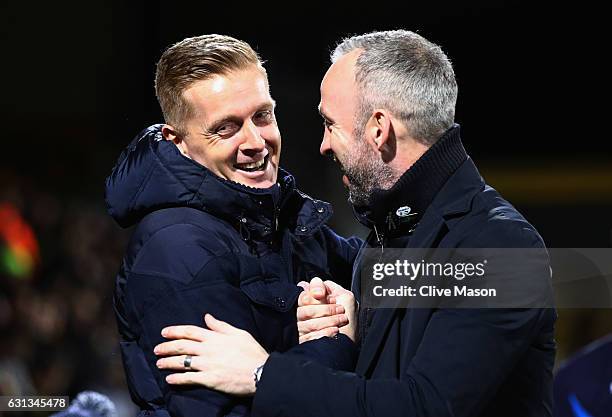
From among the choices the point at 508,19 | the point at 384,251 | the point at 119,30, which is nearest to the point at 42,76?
the point at 119,30

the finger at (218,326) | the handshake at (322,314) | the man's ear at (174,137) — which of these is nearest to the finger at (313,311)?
the handshake at (322,314)

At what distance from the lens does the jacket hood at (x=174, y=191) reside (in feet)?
6.04

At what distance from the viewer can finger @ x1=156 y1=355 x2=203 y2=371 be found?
5.49 feet

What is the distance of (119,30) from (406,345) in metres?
3.34

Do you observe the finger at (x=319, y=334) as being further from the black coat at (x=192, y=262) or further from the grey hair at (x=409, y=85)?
the grey hair at (x=409, y=85)

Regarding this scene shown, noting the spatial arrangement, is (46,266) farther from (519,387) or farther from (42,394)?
(519,387)

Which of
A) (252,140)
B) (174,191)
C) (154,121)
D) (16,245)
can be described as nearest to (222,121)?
(252,140)

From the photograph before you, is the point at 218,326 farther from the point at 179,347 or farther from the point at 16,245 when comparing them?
the point at 16,245

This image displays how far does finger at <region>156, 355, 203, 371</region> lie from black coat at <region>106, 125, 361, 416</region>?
27 millimetres

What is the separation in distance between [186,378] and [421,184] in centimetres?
53

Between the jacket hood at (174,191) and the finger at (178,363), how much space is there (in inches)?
11.8

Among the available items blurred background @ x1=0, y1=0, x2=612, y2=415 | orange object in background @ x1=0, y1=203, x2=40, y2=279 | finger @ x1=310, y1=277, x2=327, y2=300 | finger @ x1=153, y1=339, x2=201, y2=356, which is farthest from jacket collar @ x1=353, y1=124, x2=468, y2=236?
orange object in background @ x1=0, y1=203, x2=40, y2=279

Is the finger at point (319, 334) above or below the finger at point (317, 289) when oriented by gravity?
below

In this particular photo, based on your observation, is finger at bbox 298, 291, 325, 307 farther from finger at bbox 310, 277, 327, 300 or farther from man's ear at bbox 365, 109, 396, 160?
man's ear at bbox 365, 109, 396, 160
